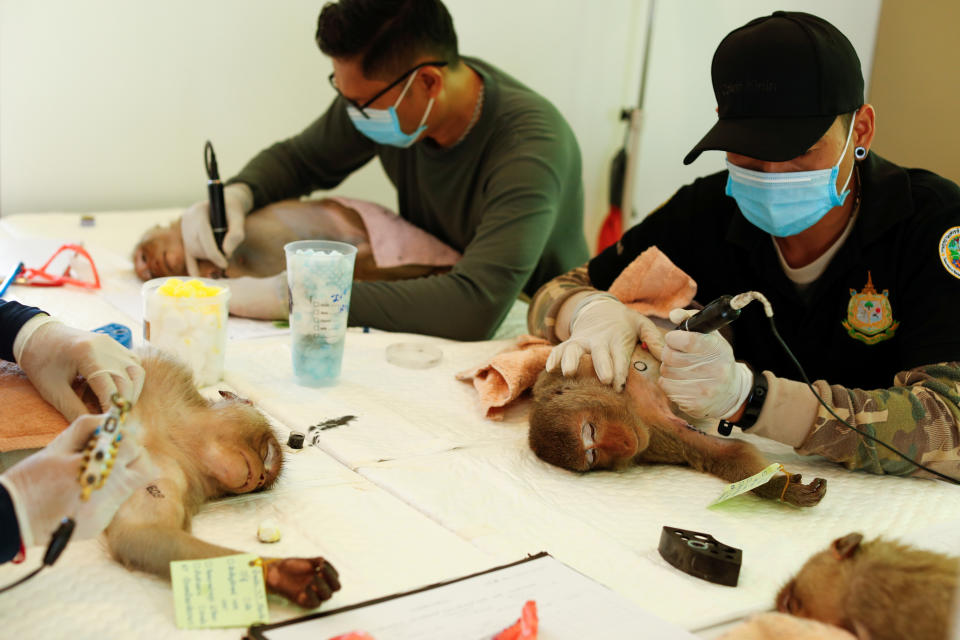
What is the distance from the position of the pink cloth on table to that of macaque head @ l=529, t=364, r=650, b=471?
1267 millimetres

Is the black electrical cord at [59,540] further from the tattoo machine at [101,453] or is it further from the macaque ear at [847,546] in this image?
the macaque ear at [847,546]

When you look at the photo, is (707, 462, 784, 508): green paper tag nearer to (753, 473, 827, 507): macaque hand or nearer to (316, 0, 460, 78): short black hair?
(753, 473, 827, 507): macaque hand

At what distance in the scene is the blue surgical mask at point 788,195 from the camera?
1.67 metres

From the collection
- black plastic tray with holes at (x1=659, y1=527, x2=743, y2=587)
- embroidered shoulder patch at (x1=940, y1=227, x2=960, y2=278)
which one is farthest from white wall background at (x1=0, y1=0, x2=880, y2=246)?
black plastic tray with holes at (x1=659, y1=527, x2=743, y2=587)

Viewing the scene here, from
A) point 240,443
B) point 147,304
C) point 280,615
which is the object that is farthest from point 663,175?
point 280,615

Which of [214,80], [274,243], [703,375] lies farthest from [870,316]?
[214,80]

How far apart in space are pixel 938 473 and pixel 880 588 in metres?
0.77

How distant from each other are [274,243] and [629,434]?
5.48 ft

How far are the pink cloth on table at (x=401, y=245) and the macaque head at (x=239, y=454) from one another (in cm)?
143

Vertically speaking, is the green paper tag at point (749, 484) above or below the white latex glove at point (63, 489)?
below

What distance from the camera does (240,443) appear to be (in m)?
1.43

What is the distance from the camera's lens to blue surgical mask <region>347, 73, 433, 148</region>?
2.56 m

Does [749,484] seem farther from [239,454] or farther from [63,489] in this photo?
[63,489]

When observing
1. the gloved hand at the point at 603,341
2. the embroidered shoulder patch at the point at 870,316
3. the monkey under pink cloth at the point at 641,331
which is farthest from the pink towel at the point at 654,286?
the embroidered shoulder patch at the point at 870,316
